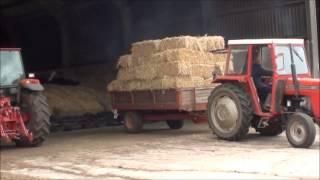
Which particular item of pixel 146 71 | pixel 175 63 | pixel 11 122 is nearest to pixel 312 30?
pixel 175 63

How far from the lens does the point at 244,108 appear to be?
1202 centimetres

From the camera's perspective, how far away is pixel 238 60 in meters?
12.5

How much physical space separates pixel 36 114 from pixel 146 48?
11.1ft

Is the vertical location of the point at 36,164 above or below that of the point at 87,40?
below

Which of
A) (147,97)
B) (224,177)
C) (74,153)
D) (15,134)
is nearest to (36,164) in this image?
(74,153)

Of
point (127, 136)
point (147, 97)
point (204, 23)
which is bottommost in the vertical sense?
point (127, 136)

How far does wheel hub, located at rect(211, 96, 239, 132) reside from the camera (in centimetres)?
1231

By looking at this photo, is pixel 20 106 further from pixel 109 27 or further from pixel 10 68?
pixel 109 27

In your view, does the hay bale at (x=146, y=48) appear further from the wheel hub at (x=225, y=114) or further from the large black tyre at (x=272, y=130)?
the large black tyre at (x=272, y=130)

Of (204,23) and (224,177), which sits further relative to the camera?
(204,23)

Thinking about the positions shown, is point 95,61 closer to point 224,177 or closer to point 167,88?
point 167,88

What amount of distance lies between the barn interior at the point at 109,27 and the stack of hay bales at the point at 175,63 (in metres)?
2.73

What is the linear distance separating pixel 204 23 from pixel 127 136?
7.28 m

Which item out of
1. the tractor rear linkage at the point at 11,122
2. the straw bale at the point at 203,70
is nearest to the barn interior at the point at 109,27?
the straw bale at the point at 203,70
